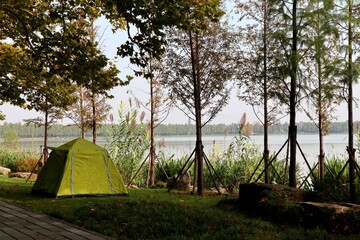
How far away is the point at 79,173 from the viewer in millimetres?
11727

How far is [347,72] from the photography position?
33.1ft

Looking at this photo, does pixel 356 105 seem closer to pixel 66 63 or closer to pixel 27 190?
pixel 66 63

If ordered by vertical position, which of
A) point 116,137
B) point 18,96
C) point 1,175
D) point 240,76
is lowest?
point 1,175

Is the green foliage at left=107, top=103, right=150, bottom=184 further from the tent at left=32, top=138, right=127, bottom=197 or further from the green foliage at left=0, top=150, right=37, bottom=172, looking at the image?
the green foliage at left=0, top=150, right=37, bottom=172

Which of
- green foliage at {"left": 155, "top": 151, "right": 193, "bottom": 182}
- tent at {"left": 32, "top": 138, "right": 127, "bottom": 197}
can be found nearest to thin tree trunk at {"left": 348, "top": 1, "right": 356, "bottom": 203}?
tent at {"left": 32, "top": 138, "right": 127, "bottom": 197}

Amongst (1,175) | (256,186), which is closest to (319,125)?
(256,186)

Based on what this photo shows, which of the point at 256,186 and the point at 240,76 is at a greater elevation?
the point at 240,76

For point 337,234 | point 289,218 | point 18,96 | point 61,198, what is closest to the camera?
point 337,234

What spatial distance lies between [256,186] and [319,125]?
5748mm

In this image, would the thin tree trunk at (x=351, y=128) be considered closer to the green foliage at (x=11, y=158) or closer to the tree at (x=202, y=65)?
the tree at (x=202, y=65)

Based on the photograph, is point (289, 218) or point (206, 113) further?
point (206, 113)

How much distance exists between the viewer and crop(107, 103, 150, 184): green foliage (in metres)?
16.5

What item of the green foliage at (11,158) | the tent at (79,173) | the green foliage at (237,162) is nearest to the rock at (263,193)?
the tent at (79,173)

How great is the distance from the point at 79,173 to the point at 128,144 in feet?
16.5
